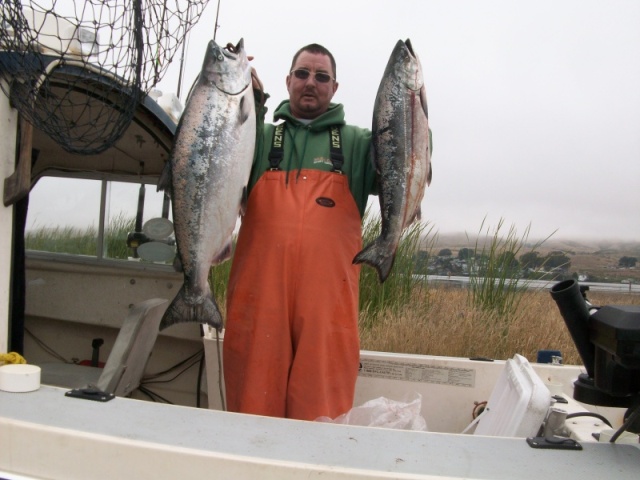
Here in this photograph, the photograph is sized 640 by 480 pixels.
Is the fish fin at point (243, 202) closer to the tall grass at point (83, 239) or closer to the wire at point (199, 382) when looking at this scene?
the wire at point (199, 382)

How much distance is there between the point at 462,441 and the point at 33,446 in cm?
122

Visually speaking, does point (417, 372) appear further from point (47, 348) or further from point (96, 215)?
point (47, 348)

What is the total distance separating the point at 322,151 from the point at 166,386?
235 centimetres

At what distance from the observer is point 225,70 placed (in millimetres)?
2658

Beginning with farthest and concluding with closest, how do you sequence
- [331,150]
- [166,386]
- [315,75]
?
[166,386]
[315,75]
[331,150]

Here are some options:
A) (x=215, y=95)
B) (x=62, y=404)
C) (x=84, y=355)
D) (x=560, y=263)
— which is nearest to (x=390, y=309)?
(x=560, y=263)

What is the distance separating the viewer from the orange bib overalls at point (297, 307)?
288cm

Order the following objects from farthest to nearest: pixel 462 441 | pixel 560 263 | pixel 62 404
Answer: pixel 560 263 → pixel 62 404 → pixel 462 441

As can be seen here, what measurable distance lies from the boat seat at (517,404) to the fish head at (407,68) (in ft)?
4.32

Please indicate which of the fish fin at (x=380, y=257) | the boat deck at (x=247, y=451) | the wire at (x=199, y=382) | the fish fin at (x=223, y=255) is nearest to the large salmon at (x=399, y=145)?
the fish fin at (x=380, y=257)

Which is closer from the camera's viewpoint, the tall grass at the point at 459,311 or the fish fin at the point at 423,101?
the fish fin at the point at 423,101

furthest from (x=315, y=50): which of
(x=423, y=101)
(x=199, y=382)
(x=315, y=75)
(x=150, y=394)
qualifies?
(x=150, y=394)

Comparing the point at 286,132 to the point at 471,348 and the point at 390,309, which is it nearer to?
the point at 471,348

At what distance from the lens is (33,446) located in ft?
5.60
